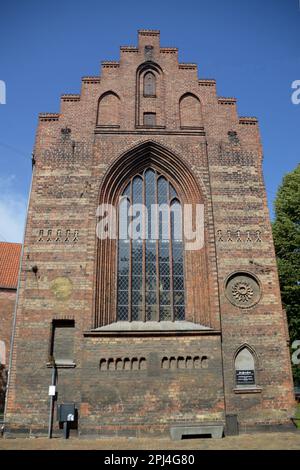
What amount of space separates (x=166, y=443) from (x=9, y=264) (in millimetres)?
19335

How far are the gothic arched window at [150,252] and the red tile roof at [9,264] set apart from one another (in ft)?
43.8

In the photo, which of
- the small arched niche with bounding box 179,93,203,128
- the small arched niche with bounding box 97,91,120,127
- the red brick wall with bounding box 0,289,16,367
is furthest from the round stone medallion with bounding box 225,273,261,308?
the red brick wall with bounding box 0,289,16,367

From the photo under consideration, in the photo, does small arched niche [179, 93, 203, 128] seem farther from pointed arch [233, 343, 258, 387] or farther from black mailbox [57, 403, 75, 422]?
black mailbox [57, 403, 75, 422]

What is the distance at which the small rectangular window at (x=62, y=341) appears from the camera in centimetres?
1270

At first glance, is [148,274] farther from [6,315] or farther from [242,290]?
[6,315]

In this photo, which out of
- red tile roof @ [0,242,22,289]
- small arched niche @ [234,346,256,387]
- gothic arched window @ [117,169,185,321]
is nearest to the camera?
small arched niche @ [234,346,256,387]

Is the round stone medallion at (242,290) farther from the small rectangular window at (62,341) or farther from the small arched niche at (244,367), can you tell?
the small rectangular window at (62,341)

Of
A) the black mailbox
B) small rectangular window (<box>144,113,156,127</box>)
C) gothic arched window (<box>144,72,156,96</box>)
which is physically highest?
Answer: gothic arched window (<box>144,72,156,96</box>)

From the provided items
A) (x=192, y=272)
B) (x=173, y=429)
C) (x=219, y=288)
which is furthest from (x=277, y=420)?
(x=192, y=272)

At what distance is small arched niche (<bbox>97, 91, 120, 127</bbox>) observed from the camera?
15977 millimetres

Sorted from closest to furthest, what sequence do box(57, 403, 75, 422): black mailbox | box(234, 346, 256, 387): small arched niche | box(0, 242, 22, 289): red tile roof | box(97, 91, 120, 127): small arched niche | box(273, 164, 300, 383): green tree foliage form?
box(57, 403, 75, 422): black mailbox → box(234, 346, 256, 387): small arched niche → box(97, 91, 120, 127): small arched niche → box(273, 164, 300, 383): green tree foliage → box(0, 242, 22, 289): red tile roof

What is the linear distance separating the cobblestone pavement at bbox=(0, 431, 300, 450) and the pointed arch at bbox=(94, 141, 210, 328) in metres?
3.58

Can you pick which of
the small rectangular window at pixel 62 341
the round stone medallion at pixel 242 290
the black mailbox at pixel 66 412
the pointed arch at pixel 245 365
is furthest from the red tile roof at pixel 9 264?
the pointed arch at pixel 245 365

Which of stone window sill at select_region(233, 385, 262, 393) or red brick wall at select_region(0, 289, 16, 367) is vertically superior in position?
red brick wall at select_region(0, 289, 16, 367)
